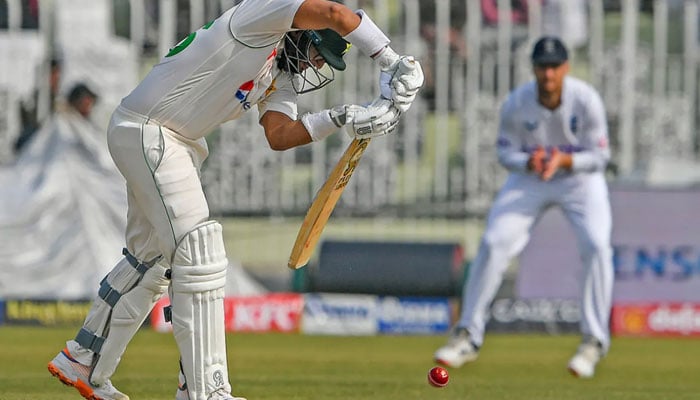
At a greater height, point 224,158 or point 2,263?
point 224,158

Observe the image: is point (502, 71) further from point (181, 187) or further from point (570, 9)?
point (181, 187)

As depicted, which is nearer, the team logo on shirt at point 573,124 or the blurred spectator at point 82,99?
the team logo on shirt at point 573,124

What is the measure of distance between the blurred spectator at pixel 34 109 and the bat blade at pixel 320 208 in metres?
7.85

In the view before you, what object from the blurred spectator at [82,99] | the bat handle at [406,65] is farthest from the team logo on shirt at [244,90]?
the blurred spectator at [82,99]

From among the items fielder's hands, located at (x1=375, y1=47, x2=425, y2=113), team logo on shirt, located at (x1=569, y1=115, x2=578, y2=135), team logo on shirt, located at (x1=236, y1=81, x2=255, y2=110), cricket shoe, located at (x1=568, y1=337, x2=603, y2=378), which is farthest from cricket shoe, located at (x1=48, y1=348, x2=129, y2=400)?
team logo on shirt, located at (x1=569, y1=115, x2=578, y2=135)

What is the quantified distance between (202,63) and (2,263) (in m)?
7.89

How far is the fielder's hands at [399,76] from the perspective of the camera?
16.1ft

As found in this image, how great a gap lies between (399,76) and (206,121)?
0.66 meters

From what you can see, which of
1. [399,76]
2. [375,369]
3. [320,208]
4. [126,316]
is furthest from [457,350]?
[399,76]

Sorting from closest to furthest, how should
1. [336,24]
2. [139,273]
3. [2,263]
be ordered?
[336,24]
[139,273]
[2,263]

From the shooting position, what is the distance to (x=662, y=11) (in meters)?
13.1

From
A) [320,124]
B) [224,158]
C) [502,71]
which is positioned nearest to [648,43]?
[502,71]

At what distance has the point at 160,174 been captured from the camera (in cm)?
493

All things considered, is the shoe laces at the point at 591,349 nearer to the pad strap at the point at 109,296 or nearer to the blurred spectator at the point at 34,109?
the pad strap at the point at 109,296
